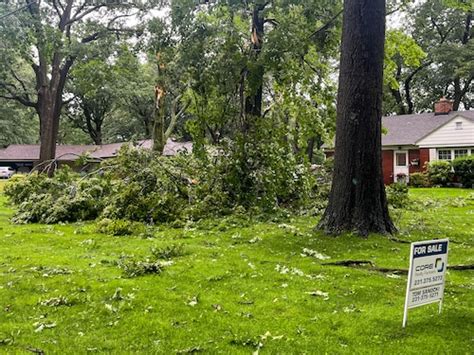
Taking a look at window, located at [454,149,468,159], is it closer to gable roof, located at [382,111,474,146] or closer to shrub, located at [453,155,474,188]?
gable roof, located at [382,111,474,146]

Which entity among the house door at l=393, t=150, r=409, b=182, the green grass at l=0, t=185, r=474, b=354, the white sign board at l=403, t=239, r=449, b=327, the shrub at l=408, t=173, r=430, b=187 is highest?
the house door at l=393, t=150, r=409, b=182

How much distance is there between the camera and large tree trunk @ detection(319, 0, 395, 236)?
7398mm

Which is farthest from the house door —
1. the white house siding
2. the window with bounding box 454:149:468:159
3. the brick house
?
the window with bounding box 454:149:468:159

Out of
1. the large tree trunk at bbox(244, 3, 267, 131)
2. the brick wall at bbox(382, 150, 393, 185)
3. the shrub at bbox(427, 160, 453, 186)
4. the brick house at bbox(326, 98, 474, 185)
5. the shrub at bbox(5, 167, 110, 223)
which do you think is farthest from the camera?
Result: the brick wall at bbox(382, 150, 393, 185)

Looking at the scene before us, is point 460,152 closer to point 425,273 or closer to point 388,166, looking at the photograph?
point 388,166

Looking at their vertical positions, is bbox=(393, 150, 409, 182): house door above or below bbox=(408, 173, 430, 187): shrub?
above

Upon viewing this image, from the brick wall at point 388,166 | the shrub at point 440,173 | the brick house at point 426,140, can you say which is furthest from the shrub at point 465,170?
the brick wall at point 388,166

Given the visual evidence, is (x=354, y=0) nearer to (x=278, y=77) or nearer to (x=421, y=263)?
(x=278, y=77)

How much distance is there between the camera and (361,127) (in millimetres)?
7406

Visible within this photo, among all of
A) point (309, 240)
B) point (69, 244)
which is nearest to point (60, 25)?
point (69, 244)

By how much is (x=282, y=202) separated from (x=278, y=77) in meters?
3.31

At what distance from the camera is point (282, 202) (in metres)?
11.9

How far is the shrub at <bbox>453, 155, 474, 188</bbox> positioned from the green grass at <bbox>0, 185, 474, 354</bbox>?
15.0 metres

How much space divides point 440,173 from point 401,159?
4.12 meters
